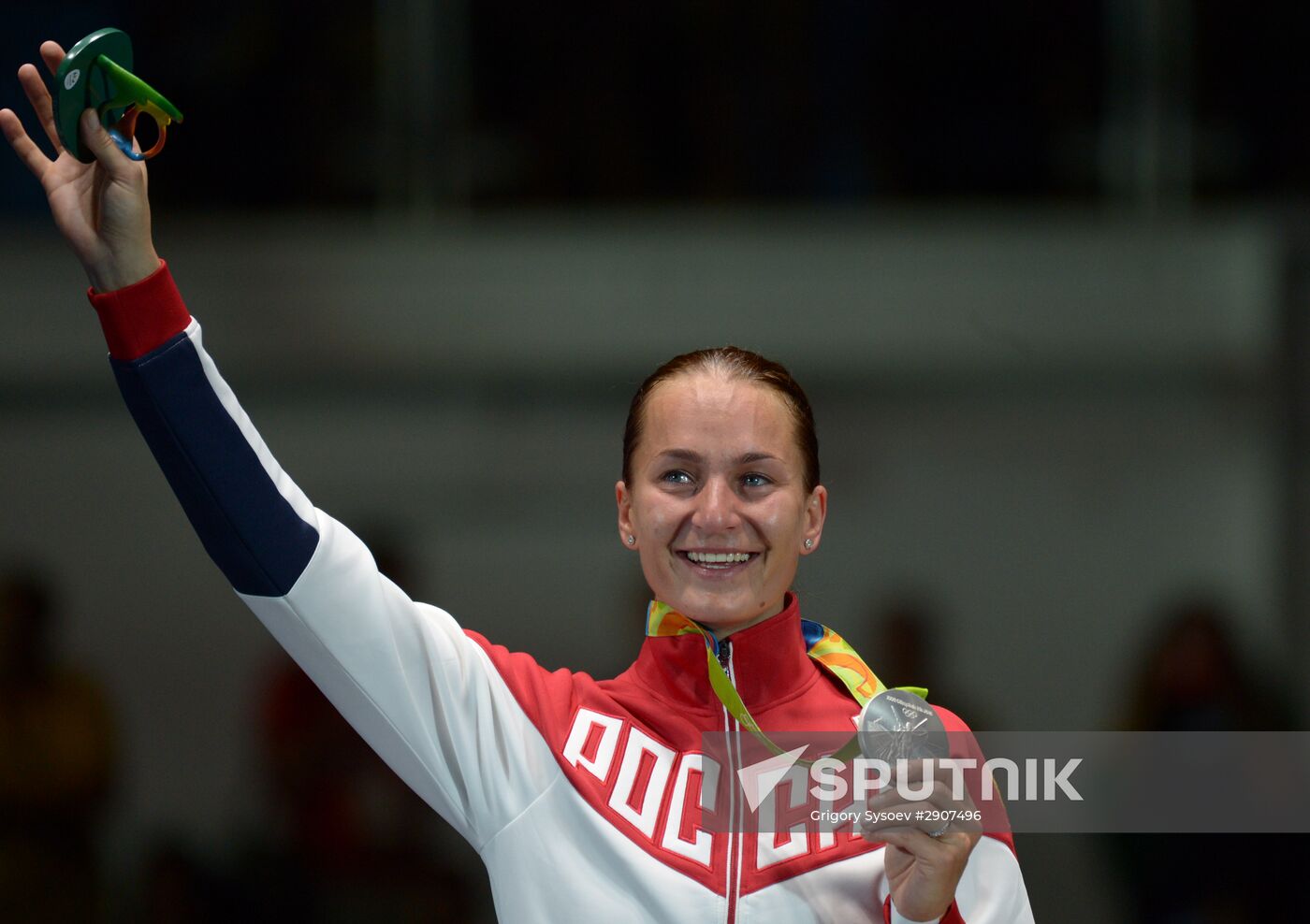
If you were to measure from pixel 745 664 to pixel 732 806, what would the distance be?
139 mm

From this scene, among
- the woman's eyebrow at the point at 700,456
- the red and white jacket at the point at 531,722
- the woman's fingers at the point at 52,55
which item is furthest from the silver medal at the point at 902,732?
the woman's fingers at the point at 52,55

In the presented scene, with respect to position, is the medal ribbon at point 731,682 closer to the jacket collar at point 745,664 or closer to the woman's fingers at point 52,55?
the jacket collar at point 745,664

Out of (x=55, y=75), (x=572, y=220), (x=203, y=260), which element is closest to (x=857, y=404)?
(x=572, y=220)

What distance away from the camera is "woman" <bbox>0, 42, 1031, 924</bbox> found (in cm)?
135

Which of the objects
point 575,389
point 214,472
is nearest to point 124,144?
point 214,472

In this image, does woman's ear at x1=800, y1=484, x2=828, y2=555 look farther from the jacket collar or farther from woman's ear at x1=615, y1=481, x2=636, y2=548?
woman's ear at x1=615, y1=481, x2=636, y2=548

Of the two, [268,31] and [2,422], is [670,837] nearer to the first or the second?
[2,422]

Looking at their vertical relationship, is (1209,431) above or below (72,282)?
below

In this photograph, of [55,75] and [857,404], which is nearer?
[55,75]

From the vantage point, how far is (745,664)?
158cm

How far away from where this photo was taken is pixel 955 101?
4.10 metres

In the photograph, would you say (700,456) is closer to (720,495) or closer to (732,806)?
(720,495)

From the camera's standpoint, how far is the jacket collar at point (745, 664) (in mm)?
1574

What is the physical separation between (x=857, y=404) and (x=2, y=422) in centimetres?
202
